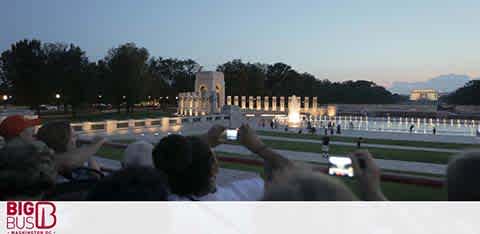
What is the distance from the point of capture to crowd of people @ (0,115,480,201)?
202cm

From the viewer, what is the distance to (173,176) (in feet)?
10.2

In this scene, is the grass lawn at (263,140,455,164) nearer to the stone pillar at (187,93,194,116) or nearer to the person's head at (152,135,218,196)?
the person's head at (152,135,218,196)

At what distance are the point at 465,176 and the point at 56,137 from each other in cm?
368

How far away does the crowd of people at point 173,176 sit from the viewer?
202 centimetres
